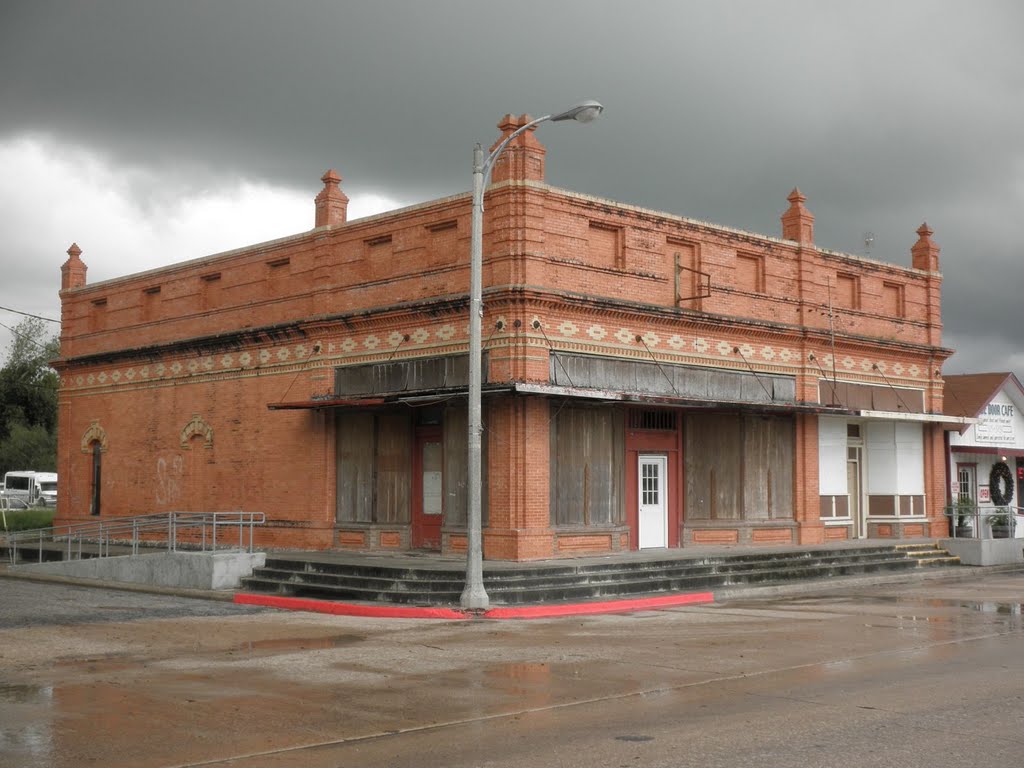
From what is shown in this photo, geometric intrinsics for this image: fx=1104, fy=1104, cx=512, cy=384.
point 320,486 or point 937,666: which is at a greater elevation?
point 320,486

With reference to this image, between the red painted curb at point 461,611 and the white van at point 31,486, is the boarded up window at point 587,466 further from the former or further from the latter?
the white van at point 31,486

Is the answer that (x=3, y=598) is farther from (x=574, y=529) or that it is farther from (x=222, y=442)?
(x=574, y=529)

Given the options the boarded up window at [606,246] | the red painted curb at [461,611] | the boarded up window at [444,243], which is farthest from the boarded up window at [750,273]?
the red painted curb at [461,611]

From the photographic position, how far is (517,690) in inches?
426

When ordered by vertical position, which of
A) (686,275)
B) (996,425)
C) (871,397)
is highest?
(686,275)

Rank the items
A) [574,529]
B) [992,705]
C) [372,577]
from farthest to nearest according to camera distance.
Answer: [574,529] < [372,577] < [992,705]

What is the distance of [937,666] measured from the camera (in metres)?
12.0

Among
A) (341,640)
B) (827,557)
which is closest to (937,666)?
(341,640)

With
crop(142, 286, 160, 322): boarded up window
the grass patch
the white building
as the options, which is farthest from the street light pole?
the grass patch

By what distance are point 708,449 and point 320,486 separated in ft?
29.6

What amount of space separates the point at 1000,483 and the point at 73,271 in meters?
28.7

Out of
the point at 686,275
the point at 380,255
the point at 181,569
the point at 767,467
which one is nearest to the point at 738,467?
the point at 767,467

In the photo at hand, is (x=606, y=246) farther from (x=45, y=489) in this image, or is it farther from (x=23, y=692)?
(x=45, y=489)

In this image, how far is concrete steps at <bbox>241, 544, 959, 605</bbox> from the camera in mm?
18969
